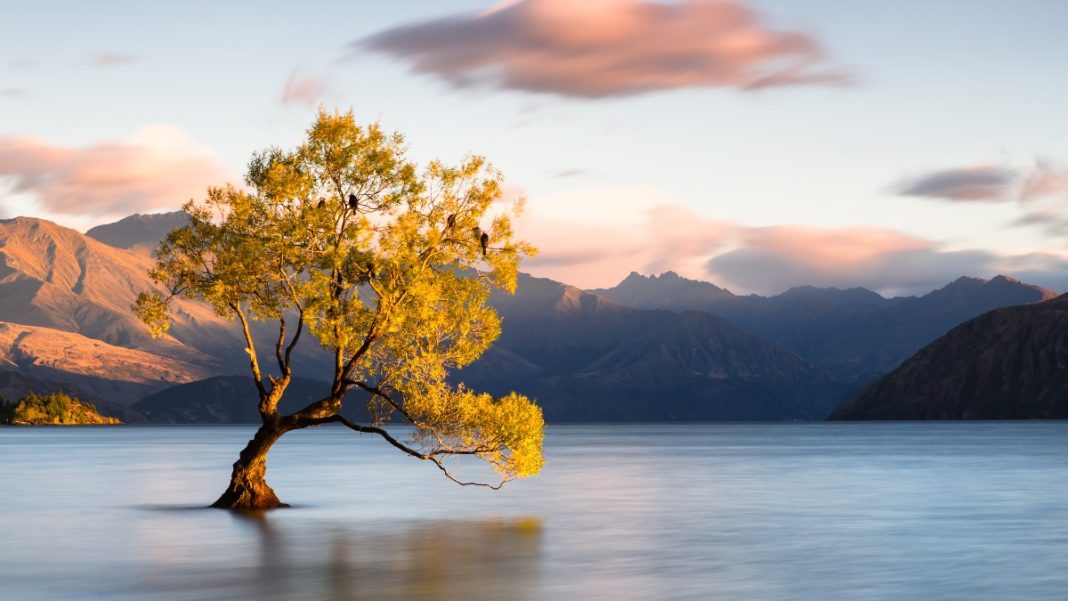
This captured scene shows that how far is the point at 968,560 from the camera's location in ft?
183

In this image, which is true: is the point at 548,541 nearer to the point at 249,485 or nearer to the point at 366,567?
the point at 366,567

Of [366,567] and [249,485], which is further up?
[249,485]

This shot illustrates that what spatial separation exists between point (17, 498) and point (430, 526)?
4309 centimetres

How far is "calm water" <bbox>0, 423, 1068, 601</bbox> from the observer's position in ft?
153

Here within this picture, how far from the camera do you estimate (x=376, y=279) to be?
2653 inches

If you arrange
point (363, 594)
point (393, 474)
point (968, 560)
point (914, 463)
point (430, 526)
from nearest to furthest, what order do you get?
1. point (363, 594)
2. point (968, 560)
3. point (430, 526)
4. point (393, 474)
5. point (914, 463)

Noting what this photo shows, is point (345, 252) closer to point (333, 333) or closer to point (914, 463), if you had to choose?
point (333, 333)

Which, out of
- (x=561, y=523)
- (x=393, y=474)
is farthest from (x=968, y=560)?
(x=393, y=474)

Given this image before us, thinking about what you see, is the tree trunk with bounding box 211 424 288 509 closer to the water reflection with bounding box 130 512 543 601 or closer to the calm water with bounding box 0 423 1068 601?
the calm water with bounding box 0 423 1068 601

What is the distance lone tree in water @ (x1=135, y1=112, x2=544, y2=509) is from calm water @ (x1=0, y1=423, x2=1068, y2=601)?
5.85m

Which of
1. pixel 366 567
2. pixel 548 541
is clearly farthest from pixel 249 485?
pixel 366 567

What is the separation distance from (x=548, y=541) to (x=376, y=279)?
1598 cm

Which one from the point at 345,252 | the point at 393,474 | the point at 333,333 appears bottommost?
the point at 393,474

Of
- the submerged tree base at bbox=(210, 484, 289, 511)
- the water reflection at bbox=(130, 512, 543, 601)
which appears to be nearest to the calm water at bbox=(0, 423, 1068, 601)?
the water reflection at bbox=(130, 512, 543, 601)
